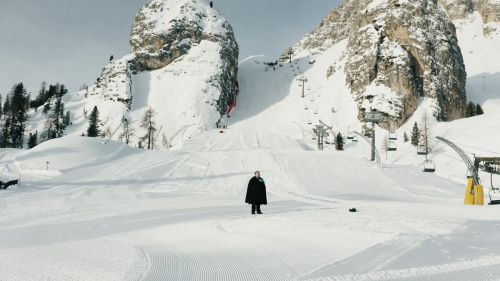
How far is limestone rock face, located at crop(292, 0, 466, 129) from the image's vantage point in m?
76.6

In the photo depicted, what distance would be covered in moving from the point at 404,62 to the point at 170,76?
56.7 metres

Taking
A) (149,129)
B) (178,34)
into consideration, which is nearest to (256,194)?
(149,129)

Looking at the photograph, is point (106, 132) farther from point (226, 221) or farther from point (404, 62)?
point (226, 221)

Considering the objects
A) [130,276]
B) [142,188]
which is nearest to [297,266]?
[130,276]

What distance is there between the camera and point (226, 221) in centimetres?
1070

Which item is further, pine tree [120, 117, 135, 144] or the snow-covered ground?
pine tree [120, 117, 135, 144]

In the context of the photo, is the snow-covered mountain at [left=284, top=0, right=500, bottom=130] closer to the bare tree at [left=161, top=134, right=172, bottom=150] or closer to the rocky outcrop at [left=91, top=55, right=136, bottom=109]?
the bare tree at [left=161, top=134, right=172, bottom=150]

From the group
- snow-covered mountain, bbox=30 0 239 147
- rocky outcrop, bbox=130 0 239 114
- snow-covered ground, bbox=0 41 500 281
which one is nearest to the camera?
snow-covered ground, bbox=0 41 500 281

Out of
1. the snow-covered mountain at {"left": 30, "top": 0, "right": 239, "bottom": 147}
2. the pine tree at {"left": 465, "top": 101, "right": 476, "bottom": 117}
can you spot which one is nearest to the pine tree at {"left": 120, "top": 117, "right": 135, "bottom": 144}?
the snow-covered mountain at {"left": 30, "top": 0, "right": 239, "bottom": 147}

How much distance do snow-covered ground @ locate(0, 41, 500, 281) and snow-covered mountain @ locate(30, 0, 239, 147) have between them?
44.8 meters

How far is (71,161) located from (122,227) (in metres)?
22.1

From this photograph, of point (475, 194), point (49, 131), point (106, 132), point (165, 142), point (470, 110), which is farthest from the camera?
point (470, 110)

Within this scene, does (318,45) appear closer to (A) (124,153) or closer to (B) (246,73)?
(B) (246,73)

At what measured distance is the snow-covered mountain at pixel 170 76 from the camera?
282 ft
